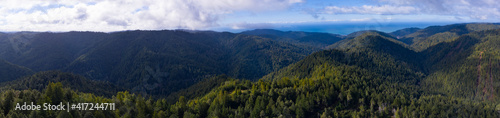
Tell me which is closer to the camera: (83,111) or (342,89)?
(83,111)

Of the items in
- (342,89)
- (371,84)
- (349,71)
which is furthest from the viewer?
(349,71)

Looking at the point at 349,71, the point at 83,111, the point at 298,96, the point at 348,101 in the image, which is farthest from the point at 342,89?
the point at 83,111

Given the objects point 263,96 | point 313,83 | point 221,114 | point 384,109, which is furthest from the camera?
point 313,83

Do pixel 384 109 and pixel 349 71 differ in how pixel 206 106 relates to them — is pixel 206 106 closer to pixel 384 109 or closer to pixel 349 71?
pixel 384 109

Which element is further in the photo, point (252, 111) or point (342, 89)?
point (342, 89)

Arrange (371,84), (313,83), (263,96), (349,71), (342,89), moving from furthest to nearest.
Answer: (349,71), (371,84), (313,83), (342,89), (263,96)

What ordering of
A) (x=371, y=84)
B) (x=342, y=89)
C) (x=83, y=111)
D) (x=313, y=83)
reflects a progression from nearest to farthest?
(x=83, y=111) < (x=342, y=89) < (x=313, y=83) < (x=371, y=84)

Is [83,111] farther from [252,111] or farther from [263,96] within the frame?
[263,96]

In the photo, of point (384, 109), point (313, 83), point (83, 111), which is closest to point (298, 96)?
point (313, 83)
